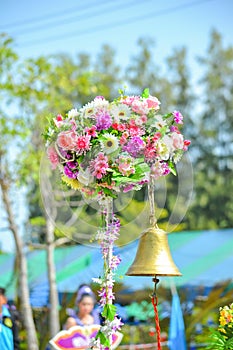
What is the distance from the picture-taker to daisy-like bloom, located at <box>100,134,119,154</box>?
4.43m

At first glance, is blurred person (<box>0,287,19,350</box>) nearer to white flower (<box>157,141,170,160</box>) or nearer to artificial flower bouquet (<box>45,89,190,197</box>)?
artificial flower bouquet (<box>45,89,190,197</box>)

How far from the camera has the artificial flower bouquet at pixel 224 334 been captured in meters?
4.57

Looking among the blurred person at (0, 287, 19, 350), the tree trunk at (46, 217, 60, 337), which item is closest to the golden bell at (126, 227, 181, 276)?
the blurred person at (0, 287, 19, 350)

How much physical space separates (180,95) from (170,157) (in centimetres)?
2297

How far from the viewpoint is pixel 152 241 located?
4527mm

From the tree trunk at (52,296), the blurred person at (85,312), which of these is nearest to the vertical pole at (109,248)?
the blurred person at (85,312)

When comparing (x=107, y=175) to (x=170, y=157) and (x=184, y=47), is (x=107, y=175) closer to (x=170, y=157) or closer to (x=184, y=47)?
(x=170, y=157)

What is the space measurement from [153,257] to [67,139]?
3.12 ft

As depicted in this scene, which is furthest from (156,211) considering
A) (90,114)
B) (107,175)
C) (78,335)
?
(78,335)

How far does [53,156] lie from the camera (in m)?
4.61

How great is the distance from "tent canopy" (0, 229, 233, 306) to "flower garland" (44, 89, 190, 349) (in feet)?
20.7

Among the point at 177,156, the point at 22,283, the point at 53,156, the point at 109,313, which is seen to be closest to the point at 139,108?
the point at 177,156

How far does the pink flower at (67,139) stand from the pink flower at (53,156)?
12 centimetres

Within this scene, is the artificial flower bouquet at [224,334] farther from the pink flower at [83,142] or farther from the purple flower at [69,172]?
the pink flower at [83,142]
